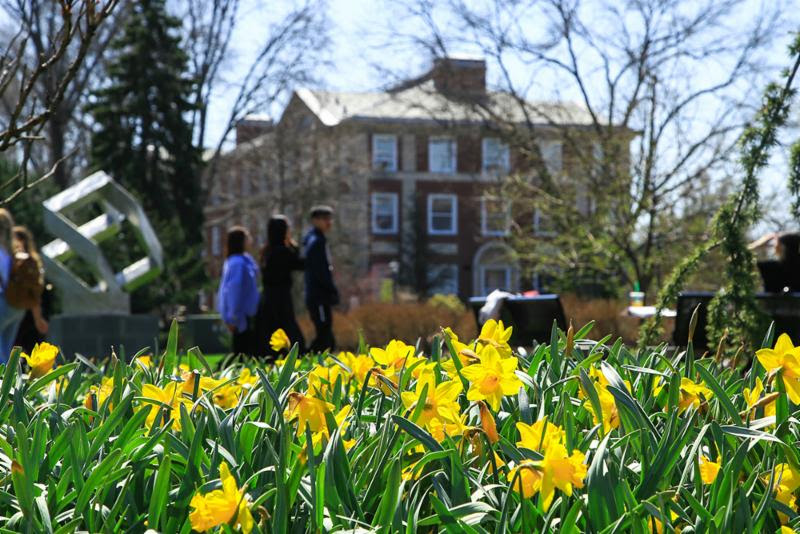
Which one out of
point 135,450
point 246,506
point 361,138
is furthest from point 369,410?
point 361,138

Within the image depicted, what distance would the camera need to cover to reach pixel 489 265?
140 feet

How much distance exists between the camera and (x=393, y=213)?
41875 millimetres

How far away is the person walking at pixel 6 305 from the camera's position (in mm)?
7035

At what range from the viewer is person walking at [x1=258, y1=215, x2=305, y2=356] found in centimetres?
873

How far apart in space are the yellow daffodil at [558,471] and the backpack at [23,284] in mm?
6162

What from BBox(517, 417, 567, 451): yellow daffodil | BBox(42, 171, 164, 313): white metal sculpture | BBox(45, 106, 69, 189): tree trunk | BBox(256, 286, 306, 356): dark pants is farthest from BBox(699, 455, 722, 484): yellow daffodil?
BBox(45, 106, 69, 189): tree trunk

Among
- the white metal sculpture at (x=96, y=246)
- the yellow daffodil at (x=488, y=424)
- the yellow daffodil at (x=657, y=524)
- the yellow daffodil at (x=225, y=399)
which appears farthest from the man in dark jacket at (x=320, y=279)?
the yellow daffodil at (x=657, y=524)

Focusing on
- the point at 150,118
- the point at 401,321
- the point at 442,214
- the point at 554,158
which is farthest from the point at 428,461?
the point at 442,214

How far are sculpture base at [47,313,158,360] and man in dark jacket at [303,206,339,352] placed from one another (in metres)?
4.64

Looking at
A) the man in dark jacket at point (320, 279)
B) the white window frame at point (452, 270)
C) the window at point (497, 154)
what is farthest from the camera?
the white window frame at point (452, 270)

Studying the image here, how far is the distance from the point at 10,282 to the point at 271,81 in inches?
873

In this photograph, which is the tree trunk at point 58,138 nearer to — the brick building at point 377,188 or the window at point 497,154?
the brick building at point 377,188

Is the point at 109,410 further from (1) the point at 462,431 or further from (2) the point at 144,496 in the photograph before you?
(1) the point at 462,431

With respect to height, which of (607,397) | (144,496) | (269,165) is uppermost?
(269,165)
